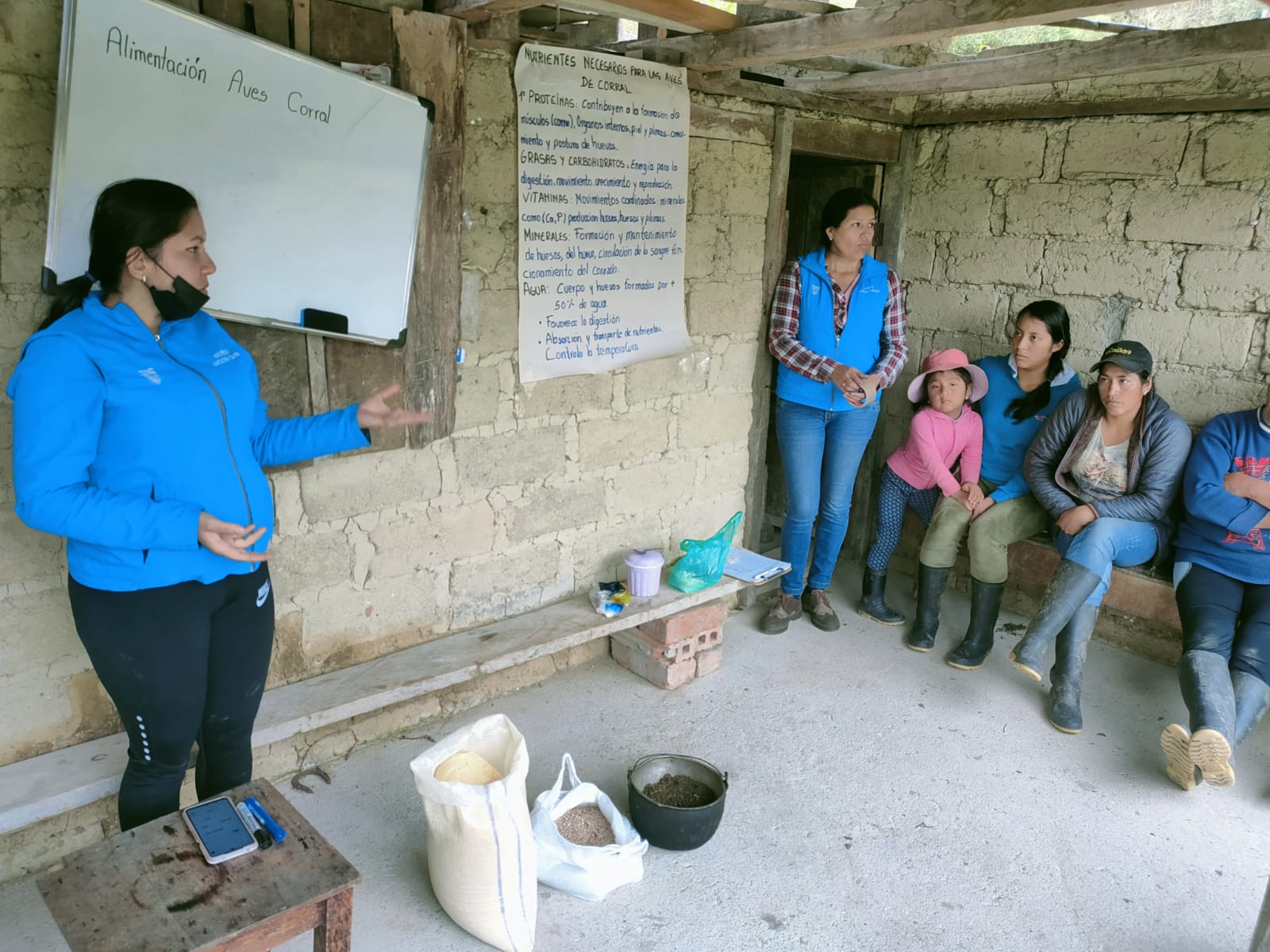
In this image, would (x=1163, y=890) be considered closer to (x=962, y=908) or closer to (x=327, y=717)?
(x=962, y=908)

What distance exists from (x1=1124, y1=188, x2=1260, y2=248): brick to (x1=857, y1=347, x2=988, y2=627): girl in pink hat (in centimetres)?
95

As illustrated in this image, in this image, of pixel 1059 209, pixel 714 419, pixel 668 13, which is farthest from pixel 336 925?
pixel 1059 209

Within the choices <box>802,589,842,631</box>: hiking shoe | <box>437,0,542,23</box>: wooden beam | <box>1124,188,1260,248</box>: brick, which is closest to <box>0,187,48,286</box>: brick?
<box>437,0,542,23</box>: wooden beam

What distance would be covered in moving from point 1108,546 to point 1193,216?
60.0 inches

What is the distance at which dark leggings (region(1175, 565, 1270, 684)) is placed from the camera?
3281mm

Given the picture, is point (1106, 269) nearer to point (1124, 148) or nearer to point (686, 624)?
point (1124, 148)

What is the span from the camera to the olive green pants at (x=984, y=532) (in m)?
4.00

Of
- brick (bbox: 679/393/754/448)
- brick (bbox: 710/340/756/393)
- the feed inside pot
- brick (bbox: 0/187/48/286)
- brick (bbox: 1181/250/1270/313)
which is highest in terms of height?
brick (bbox: 1181/250/1270/313)

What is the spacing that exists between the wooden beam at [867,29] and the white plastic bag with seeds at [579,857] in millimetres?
2267

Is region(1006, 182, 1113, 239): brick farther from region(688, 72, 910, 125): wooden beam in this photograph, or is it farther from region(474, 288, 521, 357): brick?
region(474, 288, 521, 357): brick

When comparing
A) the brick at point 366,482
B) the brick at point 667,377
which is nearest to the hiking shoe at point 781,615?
the brick at point 667,377

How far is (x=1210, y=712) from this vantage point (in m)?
3.11

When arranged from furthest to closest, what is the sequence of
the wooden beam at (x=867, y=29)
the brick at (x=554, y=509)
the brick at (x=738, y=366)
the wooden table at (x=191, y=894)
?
the brick at (x=738, y=366) < the brick at (x=554, y=509) < the wooden beam at (x=867, y=29) < the wooden table at (x=191, y=894)

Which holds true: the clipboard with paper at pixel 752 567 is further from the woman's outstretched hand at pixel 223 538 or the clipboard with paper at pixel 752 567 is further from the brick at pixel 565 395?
the woman's outstretched hand at pixel 223 538
